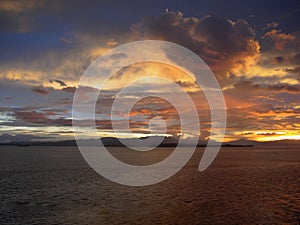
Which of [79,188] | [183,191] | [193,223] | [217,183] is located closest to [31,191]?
[79,188]

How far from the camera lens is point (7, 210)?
37.3 metres

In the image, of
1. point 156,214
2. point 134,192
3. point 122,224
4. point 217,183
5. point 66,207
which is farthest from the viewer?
point 217,183

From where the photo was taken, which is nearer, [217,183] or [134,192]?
[134,192]

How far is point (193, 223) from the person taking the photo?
3192 centimetres

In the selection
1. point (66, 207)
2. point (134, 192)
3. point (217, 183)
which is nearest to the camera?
point (66, 207)

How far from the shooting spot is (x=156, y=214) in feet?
117

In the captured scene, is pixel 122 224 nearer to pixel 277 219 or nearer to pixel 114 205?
pixel 114 205

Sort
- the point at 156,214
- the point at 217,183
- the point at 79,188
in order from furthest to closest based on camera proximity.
A: the point at 217,183, the point at 79,188, the point at 156,214

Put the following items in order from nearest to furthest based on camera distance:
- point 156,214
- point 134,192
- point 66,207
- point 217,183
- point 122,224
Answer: point 122,224, point 156,214, point 66,207, point 134,192, point 217,183

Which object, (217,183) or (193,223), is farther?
(217,183)

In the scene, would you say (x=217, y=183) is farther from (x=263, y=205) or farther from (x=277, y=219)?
(x=277, y=219)

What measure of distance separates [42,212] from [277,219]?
27227mm

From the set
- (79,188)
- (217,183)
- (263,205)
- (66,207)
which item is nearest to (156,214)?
(66,207)

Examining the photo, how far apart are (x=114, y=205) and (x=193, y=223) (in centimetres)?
1312
